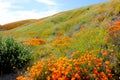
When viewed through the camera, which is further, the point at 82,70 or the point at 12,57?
the point at 12,57

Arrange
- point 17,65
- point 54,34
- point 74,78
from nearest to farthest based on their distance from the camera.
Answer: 1. point 74,78
2. point 17,65
3. point 54,34

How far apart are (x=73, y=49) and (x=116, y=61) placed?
4.73 m

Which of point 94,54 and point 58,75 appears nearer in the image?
point 58,75

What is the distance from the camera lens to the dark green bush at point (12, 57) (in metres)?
18.0

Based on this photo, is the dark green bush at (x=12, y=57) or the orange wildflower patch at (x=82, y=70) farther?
the dark green bush at (x=12, y=57)

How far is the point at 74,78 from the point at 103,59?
2067mm

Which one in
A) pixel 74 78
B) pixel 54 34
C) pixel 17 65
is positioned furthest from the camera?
pixel 54 34

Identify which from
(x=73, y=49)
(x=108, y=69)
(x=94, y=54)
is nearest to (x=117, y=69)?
(x=108, y=69)

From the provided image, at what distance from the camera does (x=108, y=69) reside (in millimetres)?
11570

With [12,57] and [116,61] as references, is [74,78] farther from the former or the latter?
[12,57]

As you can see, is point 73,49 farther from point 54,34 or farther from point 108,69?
point 54,34

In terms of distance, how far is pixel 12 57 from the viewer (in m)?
18.1

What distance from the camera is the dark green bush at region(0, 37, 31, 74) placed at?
18031mm

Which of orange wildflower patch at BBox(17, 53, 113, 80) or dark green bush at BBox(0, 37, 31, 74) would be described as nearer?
orange wildflower patch at BBox(17, 53, 113, 80)
